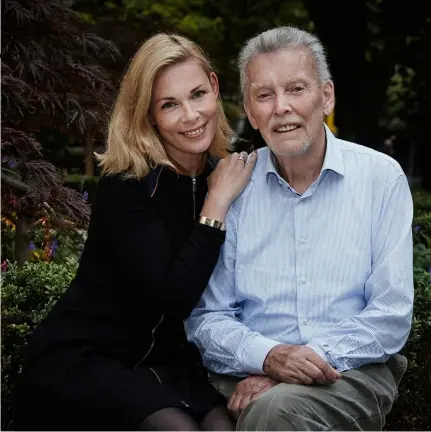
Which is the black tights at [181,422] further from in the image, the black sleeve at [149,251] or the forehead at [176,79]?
the forehead at [176,79]

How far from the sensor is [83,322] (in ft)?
10.1

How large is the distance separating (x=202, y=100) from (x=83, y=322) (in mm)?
921

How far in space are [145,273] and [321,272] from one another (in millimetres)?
620

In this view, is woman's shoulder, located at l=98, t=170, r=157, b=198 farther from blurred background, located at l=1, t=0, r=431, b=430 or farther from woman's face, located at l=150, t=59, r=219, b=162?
blurred background, located at l=1, t=0, r=431, b=430

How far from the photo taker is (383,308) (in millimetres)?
3008

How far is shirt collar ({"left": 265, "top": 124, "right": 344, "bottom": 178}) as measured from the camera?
3162 millimetres

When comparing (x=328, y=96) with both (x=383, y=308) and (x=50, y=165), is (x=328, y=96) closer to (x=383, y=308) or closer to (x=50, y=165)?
(x=383, y=308)

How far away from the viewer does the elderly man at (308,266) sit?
299cm

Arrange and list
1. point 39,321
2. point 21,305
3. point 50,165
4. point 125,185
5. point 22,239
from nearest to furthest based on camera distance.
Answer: point 125,185 → point 39,321 → point 21,305 → point 50,165 → point 22,239

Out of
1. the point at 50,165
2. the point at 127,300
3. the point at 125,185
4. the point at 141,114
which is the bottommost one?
the point at 127,300

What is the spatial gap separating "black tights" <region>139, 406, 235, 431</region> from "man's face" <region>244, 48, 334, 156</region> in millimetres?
969

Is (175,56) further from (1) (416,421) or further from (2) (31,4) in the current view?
(1) (416,421)

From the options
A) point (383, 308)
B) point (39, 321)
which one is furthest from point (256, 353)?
point (39, 321)

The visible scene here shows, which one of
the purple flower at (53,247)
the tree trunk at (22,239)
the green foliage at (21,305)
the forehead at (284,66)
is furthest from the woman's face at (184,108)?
the purple flower at (53,247)
